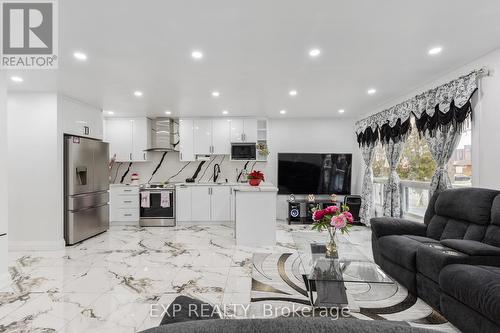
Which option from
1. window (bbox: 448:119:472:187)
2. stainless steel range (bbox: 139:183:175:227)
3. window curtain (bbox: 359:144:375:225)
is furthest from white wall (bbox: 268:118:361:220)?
window (bbox: 448:119:472:187)

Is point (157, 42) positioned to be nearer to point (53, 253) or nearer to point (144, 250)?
point (144, 250)

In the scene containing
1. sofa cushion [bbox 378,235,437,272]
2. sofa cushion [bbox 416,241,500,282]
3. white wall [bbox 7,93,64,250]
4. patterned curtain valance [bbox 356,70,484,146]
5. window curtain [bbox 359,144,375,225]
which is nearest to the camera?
sofa cushion [bbox 416,241,500,282]

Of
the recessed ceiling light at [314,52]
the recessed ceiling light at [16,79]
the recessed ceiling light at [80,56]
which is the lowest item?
the recessed ceiling light at [16,79]

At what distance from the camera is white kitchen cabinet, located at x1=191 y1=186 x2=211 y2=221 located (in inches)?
235

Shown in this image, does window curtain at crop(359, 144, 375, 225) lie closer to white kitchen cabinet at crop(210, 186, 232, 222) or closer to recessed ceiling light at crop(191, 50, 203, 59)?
white kitchen cabinet at crop(210, 186, 232, 222)

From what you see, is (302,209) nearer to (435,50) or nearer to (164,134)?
(164,134)

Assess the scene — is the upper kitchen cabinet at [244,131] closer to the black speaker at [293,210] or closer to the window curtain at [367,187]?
the black speaker at [293,210]

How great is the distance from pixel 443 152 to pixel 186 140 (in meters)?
4.95

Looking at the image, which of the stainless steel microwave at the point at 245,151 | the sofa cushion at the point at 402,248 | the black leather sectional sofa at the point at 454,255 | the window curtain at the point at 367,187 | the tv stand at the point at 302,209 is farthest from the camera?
the stainless steel microwave at the point at 245,151

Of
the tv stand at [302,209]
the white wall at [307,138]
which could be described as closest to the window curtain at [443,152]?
the tv stand at [302,209]

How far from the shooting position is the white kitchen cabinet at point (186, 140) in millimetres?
6168

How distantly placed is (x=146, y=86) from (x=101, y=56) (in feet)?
3.43

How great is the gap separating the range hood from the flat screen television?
8.71ft

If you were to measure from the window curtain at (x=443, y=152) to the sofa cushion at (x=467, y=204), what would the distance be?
1.40 feet
